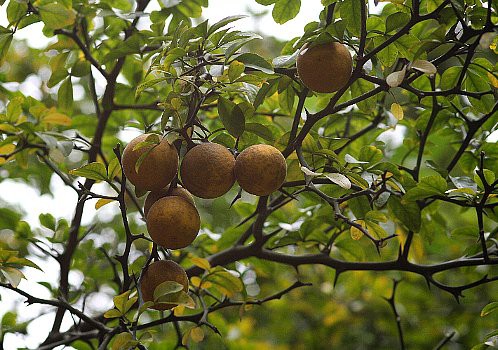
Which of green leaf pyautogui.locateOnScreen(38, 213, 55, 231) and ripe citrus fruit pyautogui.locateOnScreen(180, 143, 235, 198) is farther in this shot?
green leaf pyautogui.locateOnScreen(38, 213, 55, 231)

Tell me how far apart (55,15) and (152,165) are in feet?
1.41

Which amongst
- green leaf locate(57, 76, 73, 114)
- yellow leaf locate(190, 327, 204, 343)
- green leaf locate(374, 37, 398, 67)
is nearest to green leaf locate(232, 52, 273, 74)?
green leaf locate(374, 37, 398, 67)

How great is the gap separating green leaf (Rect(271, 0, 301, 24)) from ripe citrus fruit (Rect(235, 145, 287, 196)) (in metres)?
0.31

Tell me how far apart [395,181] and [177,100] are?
430mm

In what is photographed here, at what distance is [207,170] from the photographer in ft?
2.39

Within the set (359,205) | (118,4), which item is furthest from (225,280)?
(118,4)

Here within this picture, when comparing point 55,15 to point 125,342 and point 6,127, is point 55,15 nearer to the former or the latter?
point 6,127

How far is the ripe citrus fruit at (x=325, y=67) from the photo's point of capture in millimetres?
781

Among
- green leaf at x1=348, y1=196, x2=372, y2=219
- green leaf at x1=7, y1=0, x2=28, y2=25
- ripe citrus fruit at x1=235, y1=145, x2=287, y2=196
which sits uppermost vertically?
green leaf at x1=7, y1=0, x2=28, y2=25

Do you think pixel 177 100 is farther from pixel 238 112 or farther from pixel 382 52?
pixel 382 52

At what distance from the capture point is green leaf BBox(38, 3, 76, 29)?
3.32 feet

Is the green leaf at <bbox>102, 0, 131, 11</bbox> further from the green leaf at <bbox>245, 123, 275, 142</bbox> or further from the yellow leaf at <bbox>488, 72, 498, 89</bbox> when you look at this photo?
the yellow leaf at <bbox>488, 72, 498, 89</bbox>

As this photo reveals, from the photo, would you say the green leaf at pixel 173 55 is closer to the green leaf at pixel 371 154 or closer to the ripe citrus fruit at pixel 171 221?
the ripe citrus fruit at pixel 171 221

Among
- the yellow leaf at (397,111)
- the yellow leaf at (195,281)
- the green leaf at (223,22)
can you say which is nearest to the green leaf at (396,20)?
the yellow leaf at (397,111)
